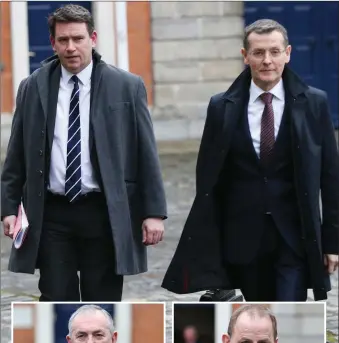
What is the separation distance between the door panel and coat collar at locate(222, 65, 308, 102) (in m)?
12.3

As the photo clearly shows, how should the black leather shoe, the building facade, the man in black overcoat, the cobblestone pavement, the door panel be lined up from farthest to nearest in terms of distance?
the door panel
the building facade
the cobblestone pavement
the man in black overcoat
the black leather shoe

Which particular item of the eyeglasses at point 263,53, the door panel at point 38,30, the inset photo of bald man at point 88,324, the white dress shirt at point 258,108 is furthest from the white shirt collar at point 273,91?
the door panel at point 38,30

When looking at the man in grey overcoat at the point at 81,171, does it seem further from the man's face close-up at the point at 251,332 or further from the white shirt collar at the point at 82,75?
the man's face close-up at the point at 251,332

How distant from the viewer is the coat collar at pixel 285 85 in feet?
17.4

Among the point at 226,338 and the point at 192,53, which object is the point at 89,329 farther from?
the point at 192,53

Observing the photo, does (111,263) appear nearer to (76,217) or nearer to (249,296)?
(76,217)

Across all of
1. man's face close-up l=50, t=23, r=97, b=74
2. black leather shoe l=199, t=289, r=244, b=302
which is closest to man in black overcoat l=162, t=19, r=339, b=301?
black leather shoe l=199, t=289, r=244, b=302

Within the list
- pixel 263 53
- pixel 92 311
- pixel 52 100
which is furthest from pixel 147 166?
pixel 92 311

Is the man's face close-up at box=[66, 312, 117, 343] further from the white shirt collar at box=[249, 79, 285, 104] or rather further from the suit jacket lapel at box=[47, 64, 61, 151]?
the white shirt collar at box=[249, 79, 285, 104]

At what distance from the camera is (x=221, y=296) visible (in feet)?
17.2

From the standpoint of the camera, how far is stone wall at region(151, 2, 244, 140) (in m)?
17.5

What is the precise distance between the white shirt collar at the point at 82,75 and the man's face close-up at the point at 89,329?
3.90 ft

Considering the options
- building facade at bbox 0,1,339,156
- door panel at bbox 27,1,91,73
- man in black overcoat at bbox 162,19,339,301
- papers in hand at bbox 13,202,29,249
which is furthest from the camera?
door panel at bbox 27,1,91,73

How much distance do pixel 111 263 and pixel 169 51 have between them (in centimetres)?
1234
